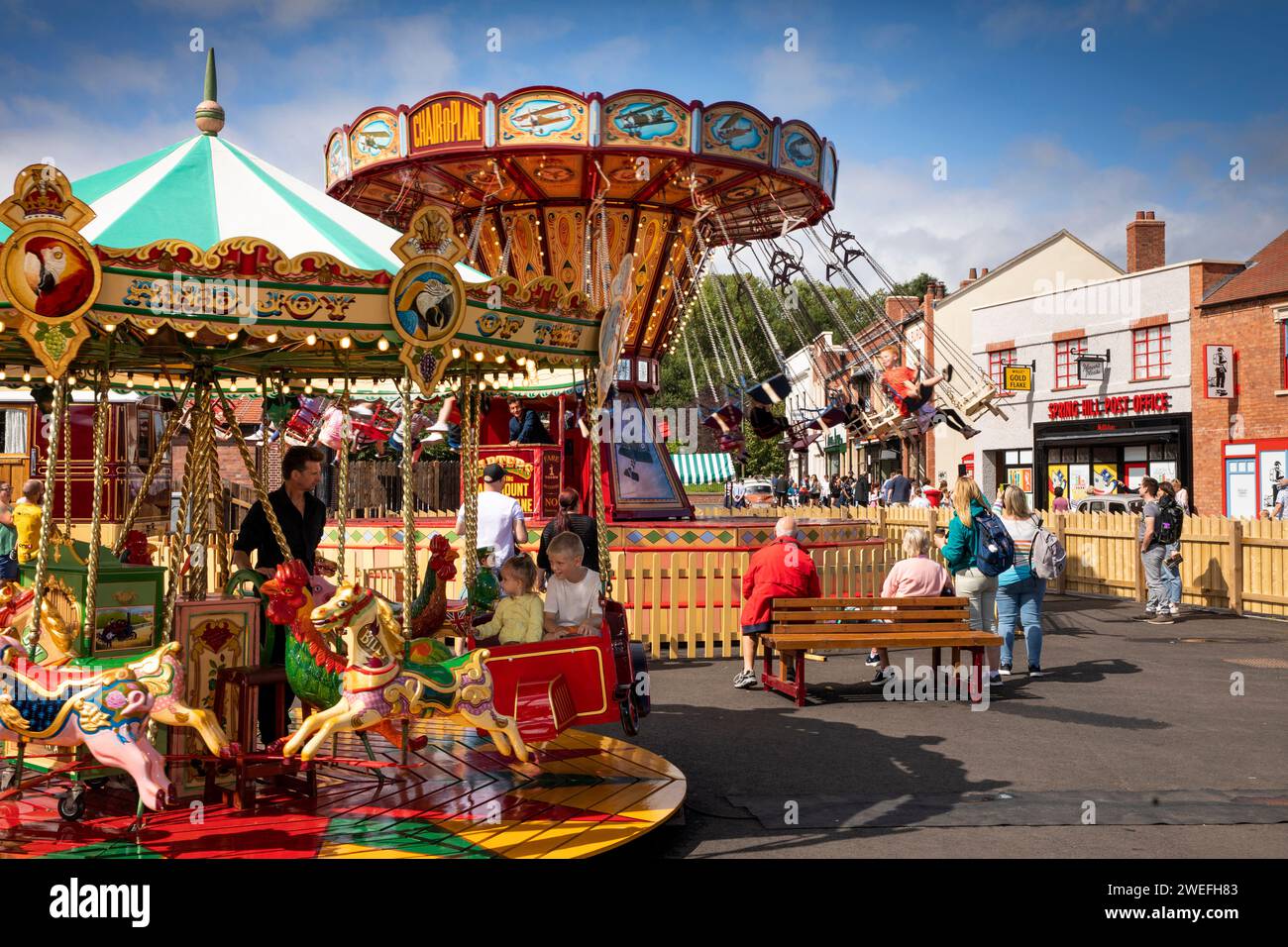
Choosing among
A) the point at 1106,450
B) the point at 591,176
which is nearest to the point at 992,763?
the point at 591,176

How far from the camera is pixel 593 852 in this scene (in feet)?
17.6

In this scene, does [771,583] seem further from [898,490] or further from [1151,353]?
[1151,353]

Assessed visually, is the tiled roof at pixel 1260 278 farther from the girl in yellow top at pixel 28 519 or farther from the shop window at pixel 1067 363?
the girl in yellow top at pixel 28 519

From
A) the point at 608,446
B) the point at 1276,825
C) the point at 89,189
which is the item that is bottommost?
the point at 1276,825

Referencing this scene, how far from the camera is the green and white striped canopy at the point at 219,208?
240 inches

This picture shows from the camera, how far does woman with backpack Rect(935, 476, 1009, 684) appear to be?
10625 millimetres

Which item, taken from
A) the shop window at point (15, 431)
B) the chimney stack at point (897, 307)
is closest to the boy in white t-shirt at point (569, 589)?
the shop window at point (15, 431)

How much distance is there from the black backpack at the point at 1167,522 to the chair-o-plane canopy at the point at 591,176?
21.8 ft

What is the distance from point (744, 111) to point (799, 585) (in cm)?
751

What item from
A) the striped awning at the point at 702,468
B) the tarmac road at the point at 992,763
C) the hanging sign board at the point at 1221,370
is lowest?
the tarmac road at the point at 992,763

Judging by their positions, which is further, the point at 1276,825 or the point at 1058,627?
the point at 1058,627

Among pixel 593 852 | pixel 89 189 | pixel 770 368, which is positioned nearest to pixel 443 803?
pixel 593 852

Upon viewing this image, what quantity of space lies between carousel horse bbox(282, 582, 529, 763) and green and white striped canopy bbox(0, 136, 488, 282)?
6.20ft

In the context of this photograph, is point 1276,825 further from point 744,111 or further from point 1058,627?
point 744,111
